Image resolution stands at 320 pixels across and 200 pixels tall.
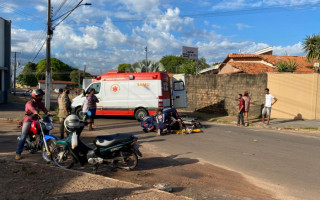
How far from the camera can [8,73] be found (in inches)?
958

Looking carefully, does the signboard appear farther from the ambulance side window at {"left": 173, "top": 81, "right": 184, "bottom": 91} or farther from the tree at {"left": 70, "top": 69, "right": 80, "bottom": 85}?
the tree at {"left": 70, "top": 69, "right": 80, "bottom": 85}

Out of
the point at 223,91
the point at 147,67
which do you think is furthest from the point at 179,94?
the point at 147,67

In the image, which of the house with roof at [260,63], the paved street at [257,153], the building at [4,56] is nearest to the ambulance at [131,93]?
the paved street at [257,153]

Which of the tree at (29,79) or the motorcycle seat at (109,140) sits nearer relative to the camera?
the motorcycle seat at (109,140)

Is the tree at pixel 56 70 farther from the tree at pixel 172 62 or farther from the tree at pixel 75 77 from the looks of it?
the tree at pixel 172 62

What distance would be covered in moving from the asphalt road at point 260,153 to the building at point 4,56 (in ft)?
53.6

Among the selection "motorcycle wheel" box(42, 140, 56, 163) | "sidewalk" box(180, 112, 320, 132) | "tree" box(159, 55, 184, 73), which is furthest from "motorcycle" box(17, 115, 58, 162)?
"tree" box(159, 55, 184, 73)

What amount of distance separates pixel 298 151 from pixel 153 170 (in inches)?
191

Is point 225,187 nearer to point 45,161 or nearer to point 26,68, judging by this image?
point 45,161

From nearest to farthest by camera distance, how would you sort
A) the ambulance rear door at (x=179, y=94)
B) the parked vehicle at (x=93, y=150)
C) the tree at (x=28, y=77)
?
the parked vehicle at (x=93, y=150) < the ambulance rear door at (x=179, y=94) < the tree at (x=28, y=77)

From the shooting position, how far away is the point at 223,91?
18.4 metres

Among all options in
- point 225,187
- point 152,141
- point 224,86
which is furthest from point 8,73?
point 225,187

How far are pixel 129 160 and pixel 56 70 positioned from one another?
318 ft

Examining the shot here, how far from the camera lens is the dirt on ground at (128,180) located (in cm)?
422
